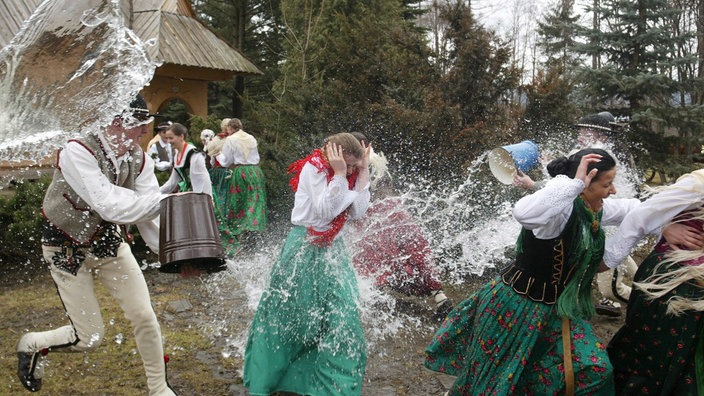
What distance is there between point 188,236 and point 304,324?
3.89 feet

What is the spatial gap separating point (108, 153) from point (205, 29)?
11.6 m

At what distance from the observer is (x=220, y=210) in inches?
357

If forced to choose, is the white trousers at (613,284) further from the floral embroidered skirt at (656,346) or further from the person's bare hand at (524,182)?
the person's bare hand at (524,182)

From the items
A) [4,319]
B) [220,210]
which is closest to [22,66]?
[4,319]

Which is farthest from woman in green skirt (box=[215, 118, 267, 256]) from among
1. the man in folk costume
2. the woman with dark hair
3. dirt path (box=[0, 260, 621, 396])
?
the woman with dark hair

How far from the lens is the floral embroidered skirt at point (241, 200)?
9.14 meters

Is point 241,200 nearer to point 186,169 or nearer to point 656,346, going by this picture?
point 186,169

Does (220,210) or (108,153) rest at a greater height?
(108,153)

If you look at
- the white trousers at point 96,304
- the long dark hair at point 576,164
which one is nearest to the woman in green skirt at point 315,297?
the white trousers at point 96,304

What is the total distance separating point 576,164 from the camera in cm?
310

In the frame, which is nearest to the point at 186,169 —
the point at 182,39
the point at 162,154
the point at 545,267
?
the point at 162,154

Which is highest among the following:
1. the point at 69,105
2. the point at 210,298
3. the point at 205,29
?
the point at 205,29

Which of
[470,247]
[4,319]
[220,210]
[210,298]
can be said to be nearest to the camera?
Result: [4,319]

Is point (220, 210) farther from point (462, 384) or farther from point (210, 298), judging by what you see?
point (462, 384)
